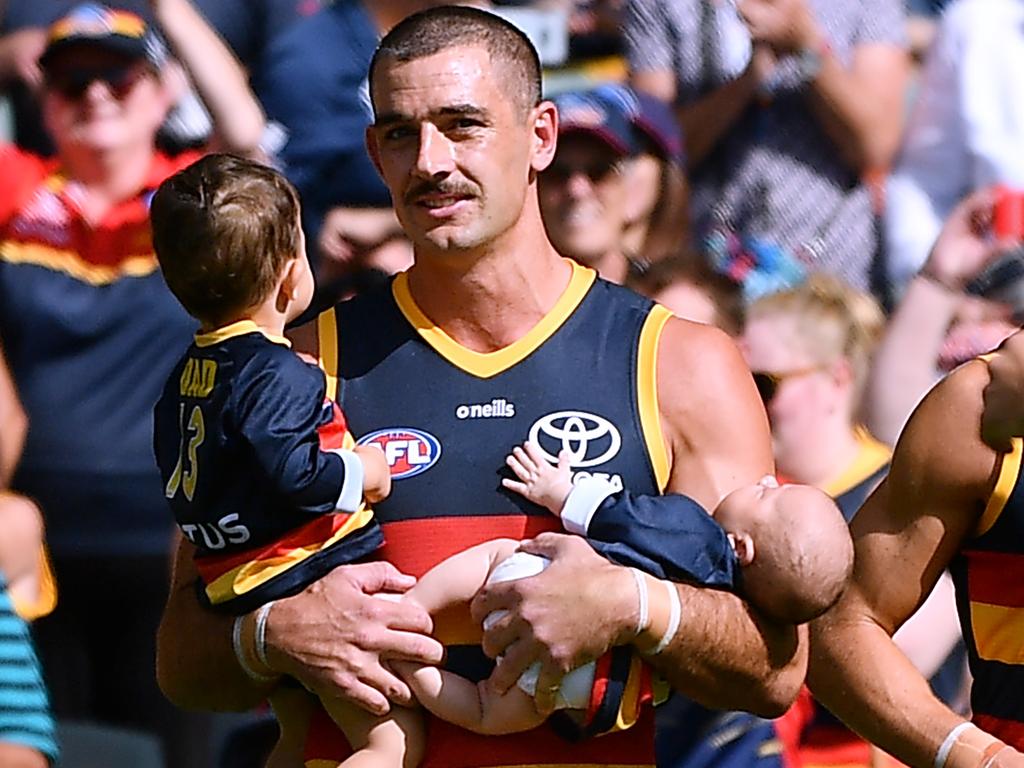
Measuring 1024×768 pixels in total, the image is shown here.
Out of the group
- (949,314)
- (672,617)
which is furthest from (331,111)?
(672,617)

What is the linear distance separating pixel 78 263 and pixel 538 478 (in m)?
2.80

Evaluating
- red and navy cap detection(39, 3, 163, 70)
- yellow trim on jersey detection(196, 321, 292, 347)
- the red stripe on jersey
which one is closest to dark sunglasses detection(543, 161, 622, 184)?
red and navy cap detection(39, 3, 163, 70)

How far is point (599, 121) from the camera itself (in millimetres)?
6535

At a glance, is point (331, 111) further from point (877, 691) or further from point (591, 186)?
point (877, 691)

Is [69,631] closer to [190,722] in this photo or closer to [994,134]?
[190,722]

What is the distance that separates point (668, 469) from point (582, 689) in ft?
1.51

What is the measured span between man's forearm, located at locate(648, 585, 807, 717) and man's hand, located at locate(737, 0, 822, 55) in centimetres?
308

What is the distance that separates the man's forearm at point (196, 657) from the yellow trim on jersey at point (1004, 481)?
1.33m

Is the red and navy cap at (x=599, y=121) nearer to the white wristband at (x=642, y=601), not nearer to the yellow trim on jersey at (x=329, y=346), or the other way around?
the yellow trim on jersey at (x=329, y=346)

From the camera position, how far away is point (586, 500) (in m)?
4.02

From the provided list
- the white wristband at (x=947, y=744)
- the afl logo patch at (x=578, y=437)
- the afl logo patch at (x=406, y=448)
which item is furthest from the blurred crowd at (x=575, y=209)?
the afl logo patch at (x=406, y=448)

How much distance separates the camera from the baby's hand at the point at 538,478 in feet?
13.4

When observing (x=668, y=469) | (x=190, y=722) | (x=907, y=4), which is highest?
(x=907, y=4)

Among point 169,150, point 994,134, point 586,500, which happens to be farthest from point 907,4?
point 586,500
